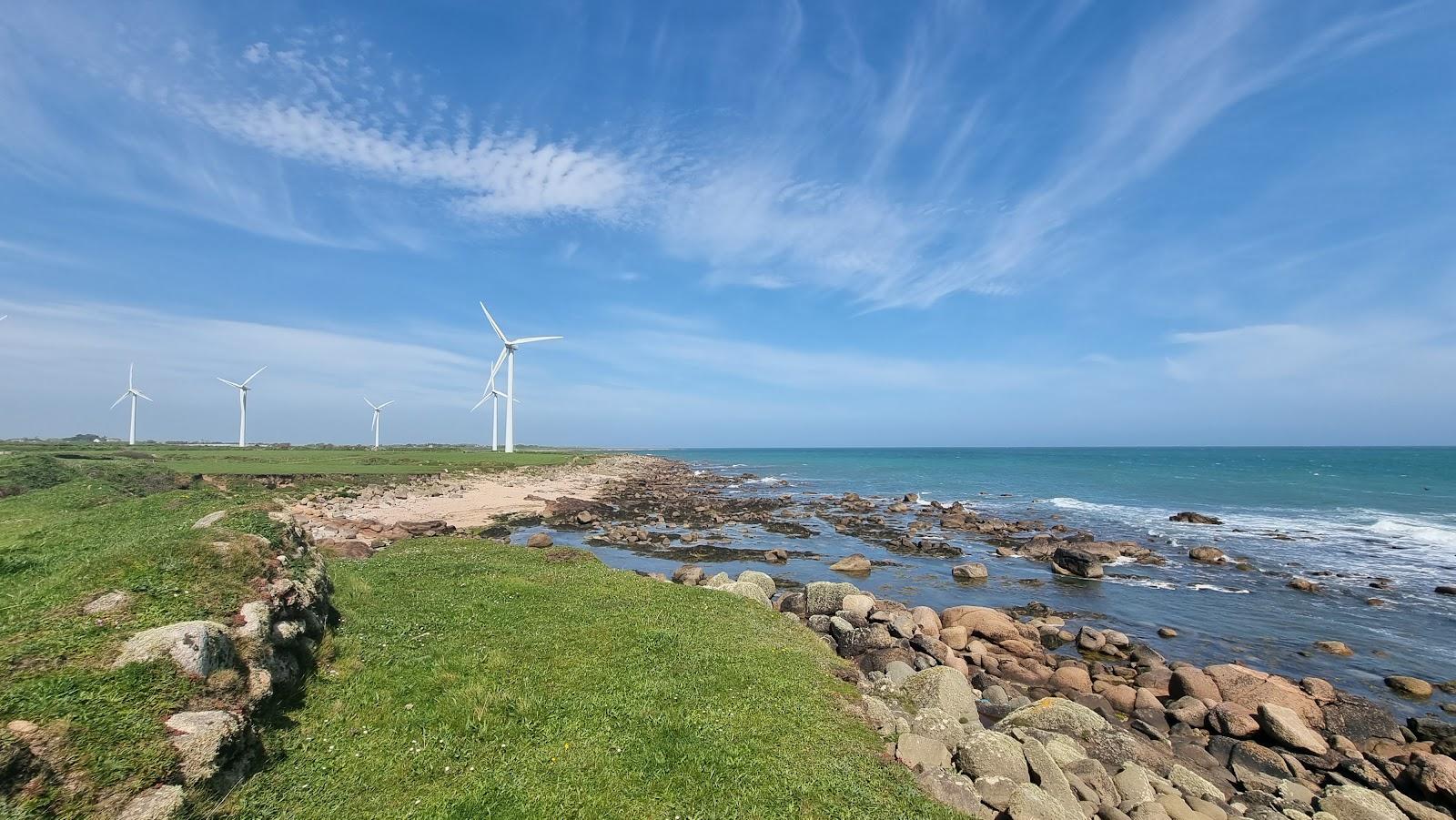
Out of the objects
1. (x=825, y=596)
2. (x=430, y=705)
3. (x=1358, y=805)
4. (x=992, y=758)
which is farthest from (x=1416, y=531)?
(x=430, y=705)

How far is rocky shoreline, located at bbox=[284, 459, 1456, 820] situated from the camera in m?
11.3

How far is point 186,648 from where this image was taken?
29.1 ft

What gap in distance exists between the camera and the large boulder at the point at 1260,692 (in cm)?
1702

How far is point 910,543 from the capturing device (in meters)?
43.6

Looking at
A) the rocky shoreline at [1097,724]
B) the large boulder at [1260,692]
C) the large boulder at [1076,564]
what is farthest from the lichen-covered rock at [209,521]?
the large boulder at [1076,564]

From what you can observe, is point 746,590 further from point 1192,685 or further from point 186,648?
point 186,648

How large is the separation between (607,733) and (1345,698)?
857 inches

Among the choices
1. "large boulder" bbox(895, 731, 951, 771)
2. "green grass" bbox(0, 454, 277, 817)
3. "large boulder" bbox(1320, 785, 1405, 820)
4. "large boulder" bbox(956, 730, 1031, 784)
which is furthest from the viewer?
"large boulder" bbox(1320, 785, 1405, 820)

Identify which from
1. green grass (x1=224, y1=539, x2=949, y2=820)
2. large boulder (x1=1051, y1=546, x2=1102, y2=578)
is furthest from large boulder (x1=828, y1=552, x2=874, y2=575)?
green grass (x1=224, y1=539, x2=949, y2=820)

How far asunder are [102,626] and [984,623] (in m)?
24.8

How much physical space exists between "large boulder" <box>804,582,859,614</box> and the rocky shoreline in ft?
0.18

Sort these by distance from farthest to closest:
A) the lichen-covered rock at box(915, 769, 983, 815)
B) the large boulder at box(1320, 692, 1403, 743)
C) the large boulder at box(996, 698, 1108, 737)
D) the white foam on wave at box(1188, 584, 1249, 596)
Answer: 1. the white foam on wave at box(1188, 584, 1249, 596)
2. the large boulder at box(1320, 692, 1403, 743)
3. the large boulder at box(996, 698, 1108, 737)
4. the lichen-covered rock at box(915, 769, 983, 815)

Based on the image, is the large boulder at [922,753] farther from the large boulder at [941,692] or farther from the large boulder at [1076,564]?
the large boulder at [1076,564]

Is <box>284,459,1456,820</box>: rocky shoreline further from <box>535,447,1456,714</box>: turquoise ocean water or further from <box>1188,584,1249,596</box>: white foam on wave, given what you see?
<box>1188,584,1249,596</box>: white foam on wave
